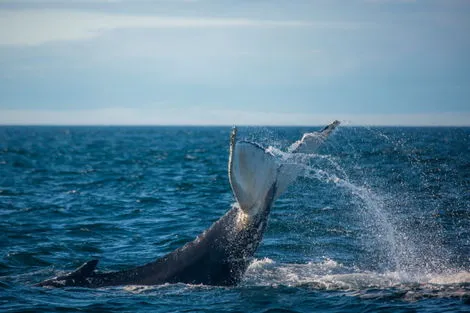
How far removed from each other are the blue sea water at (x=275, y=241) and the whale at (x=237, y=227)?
177mm

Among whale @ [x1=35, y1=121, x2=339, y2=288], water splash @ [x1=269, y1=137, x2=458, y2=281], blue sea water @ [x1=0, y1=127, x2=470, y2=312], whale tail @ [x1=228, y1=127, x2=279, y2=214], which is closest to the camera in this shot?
whale tail @ [x1=228, y1=127, x2=279, y2=214]

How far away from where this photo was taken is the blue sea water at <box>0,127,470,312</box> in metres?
8.64

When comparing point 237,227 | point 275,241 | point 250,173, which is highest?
point 250,173

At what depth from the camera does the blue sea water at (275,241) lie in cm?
864

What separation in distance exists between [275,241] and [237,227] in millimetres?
5427

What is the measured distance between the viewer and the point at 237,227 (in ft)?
26.7

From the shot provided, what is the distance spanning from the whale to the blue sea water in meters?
0.18

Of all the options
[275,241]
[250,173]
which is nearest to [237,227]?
[250,173]

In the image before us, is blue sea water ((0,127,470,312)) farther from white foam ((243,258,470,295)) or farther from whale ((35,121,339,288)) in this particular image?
whale ((35,121,339,288))

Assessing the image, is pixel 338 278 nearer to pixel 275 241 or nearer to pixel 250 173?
pixel 250 173

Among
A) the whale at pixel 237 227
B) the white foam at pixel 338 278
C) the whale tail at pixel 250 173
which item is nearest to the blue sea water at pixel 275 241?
the white foam at pixel 338 278

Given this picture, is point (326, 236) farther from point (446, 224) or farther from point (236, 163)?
point (236, 163)

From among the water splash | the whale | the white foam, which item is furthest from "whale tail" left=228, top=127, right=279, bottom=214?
the white foam

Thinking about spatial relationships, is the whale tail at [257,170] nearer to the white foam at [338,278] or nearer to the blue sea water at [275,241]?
the blue sea water at [275,241]
